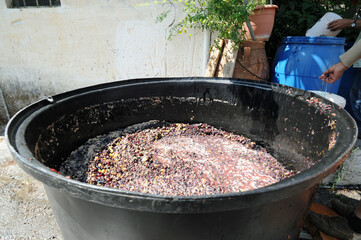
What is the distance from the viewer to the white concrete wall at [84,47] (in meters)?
3.00

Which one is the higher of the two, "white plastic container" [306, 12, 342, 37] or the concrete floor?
"white plastic container" [306, 12, 342, 37]

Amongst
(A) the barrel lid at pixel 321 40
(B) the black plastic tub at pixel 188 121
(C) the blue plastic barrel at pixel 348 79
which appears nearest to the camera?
(B) the black plastic tub at pixel 188 121

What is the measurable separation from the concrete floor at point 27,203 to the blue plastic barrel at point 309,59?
2.57 feet

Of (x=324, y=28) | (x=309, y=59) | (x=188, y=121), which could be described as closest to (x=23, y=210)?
(x=188, y=121)

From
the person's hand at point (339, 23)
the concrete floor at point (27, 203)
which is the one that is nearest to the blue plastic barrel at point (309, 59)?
the person's hand at point (339, 23)

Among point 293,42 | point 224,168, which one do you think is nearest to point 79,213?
point 224,168

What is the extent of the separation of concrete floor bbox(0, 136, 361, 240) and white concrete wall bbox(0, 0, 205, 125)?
176 centimetres

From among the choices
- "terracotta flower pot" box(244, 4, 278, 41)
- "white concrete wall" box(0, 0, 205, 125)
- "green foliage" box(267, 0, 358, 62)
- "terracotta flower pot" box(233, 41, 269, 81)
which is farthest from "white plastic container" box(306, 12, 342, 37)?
"white concrete wall" box(0, 0, 205, 125)

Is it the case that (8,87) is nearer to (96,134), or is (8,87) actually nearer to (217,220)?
(96,134)

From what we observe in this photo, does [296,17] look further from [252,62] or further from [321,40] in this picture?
[252,62]

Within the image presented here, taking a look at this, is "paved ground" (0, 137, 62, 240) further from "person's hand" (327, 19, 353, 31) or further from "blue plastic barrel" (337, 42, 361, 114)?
"blue plastic barrel" (337, 42, 361, 114)

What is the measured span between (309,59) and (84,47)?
292cm

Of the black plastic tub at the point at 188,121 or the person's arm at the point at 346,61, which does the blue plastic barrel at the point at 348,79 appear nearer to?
the person's arm at the point at 346,61

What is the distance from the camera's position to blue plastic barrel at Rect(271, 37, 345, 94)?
93.3 inches
